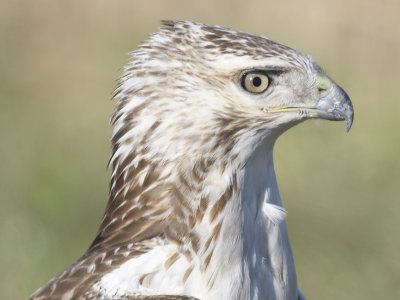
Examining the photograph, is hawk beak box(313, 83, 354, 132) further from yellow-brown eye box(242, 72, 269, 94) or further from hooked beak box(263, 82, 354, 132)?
yellow-brown eye box(242, 72, 269, 94)

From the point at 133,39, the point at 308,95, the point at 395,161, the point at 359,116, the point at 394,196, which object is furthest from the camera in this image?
the point at 133,39

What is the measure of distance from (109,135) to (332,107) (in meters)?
5.94

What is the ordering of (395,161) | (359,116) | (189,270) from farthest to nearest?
(359,116) → (395,161) → (189,270)

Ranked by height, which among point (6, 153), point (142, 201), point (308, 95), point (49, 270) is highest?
point (308, 95)

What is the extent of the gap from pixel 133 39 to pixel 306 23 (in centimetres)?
220

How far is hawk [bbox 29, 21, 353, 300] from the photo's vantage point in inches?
167

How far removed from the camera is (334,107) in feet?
14.8

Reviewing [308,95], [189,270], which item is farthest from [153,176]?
[308,95]

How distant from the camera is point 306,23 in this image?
36.8 feet

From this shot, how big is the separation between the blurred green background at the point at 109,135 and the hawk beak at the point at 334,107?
3466 millimetres

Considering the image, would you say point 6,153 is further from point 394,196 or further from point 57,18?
point 394,196

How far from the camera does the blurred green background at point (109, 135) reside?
8242mm

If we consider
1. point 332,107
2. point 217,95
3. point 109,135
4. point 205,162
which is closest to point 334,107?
point 332,107

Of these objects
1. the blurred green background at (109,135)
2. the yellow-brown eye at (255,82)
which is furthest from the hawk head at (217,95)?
the blurred green background at (109,135)
